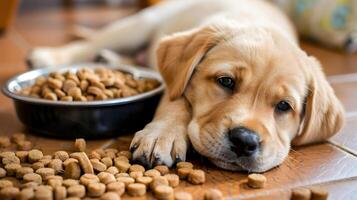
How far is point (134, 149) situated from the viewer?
1.98 m

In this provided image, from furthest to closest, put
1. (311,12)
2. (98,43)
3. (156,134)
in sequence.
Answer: (311,12), (98,43), (156,134)

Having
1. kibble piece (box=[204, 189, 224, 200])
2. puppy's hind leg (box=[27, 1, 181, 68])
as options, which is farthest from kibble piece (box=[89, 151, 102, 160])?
puppy's hind leg (box=[27, 1, 181, 68])

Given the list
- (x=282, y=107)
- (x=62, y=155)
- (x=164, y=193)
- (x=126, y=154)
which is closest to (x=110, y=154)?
(x=126, y=154)

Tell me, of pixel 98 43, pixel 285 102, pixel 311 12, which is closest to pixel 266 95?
pixel 285 102

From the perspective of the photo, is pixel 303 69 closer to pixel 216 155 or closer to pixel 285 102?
pixel 285 102

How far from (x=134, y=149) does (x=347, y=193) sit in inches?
28.5

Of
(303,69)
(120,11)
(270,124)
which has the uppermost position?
(303,69)

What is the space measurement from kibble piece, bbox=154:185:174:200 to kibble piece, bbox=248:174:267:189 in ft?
0.91

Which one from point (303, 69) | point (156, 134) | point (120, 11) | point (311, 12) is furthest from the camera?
point (120, 11)

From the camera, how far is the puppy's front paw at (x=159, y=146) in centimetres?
192

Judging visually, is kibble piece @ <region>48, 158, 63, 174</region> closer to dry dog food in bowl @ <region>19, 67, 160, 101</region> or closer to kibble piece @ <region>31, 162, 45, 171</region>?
kibble piece @ <region>31, 162, 45, 171</region>

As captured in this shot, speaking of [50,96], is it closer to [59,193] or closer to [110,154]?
[110,154]

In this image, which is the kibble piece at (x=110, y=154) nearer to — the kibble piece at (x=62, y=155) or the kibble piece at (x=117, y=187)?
the kibble piece at (x=62, y=155)

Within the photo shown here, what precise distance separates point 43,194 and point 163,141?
47cm
